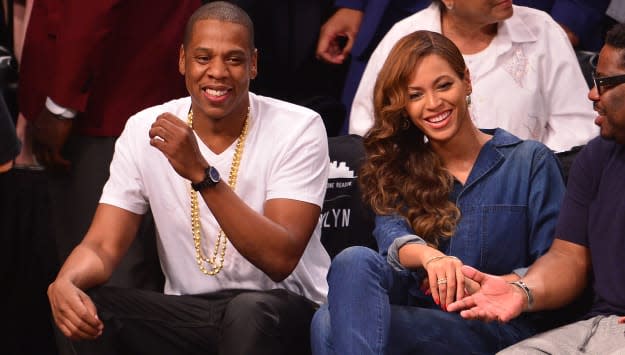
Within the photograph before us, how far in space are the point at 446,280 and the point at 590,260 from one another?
0.47 metres

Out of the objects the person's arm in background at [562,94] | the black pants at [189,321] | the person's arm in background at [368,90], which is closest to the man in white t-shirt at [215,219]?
the black pants at [189,321]

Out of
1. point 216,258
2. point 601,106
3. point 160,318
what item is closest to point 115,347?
point 160,318

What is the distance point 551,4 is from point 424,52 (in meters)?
1.33

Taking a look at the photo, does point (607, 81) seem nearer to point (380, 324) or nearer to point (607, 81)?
point (607, 81)

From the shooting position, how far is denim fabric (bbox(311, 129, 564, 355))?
123 inches

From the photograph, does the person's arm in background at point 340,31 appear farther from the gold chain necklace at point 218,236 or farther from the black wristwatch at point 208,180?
the black wristwatch at point 208,180

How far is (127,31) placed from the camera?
426 centimetres

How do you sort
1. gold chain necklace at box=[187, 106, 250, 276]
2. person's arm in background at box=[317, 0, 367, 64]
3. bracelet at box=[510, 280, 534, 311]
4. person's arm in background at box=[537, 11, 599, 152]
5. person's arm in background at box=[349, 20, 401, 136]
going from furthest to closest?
person's arm in background at box=[317, 0, 367, 64]
person's arm in background at box=[349, 20, 401, 136]
person's arm in background at box=[537, 11, 599, 152]
gold chain necklace at box=[187, 106, 250, 276]
bracelet at box=[510, 280, 534, 311]

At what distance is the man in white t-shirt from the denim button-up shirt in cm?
35

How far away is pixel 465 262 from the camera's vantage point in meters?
3.40

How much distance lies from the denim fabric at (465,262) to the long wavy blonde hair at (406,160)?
5 centimetres

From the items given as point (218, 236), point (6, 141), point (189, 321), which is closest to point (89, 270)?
point (189, 321)

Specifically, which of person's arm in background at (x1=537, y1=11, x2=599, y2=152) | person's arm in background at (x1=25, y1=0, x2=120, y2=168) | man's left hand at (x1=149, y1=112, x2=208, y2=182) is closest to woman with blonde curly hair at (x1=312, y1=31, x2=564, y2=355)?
man's left hand at (x1=149, y1=112, x2=208, y2=182)

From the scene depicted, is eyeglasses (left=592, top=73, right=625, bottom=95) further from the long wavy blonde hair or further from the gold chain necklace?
the gold chain necklace
